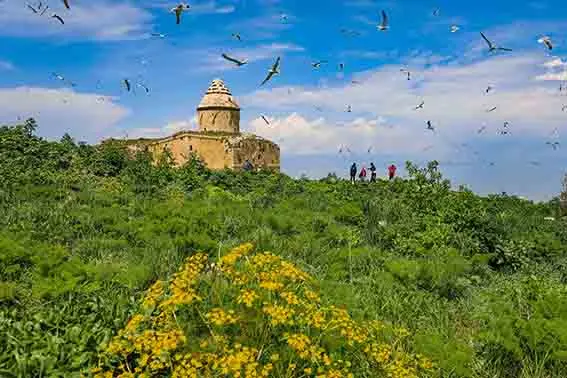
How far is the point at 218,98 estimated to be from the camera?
139 feet

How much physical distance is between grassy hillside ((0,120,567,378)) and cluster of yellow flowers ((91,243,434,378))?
Answer: 2cm

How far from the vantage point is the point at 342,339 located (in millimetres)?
4332

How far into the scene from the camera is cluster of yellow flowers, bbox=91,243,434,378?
3.69m

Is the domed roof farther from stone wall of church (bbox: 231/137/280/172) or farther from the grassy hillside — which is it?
the grassy hillside

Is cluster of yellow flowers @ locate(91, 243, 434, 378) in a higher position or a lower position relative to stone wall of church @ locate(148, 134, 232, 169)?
lower

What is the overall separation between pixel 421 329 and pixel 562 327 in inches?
57.7

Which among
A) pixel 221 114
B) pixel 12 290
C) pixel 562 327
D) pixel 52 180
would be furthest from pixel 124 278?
pixel 221 114

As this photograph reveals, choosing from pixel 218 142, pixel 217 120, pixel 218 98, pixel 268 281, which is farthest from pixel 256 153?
pixel 268 281

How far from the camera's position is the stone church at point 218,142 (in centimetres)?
3594

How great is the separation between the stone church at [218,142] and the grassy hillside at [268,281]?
65.1 ft

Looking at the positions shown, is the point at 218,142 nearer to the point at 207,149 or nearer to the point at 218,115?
the point at 207,149

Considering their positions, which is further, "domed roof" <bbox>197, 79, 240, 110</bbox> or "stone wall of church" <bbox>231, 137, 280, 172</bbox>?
"domed roof" <bbox>197, 79, 240, 110</bbox>

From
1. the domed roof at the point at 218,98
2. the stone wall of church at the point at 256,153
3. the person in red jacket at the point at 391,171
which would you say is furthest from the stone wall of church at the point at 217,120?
the person in red jacket at the point at 391,171

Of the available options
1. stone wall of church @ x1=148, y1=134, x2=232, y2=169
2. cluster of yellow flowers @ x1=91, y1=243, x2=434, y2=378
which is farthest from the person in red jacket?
cluster of yellow flowers @ x1=91, y1=243, x2=434, y2=378
